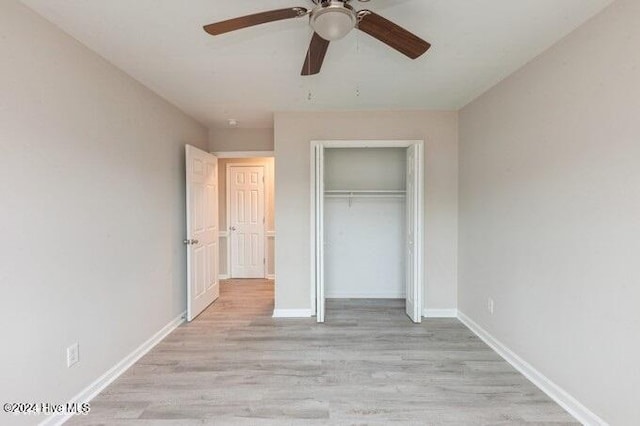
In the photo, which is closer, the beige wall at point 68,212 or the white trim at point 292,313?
the beige wall at point 68,212

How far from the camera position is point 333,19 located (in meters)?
1.37

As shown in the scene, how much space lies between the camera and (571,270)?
6.61ft

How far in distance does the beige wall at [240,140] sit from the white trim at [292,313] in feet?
7.17

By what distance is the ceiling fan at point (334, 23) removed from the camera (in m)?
1.36

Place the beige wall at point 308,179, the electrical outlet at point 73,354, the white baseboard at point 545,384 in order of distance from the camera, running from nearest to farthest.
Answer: the white baseboard at point 545,384 < the electrical outlet at point 73,354 < the beige wall at point 308,179

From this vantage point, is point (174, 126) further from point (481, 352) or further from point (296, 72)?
point (481, 352)

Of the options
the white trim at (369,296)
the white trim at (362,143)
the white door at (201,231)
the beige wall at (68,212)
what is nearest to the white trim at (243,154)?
the white door at (201,231)

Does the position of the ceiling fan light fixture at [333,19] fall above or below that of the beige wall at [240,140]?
below

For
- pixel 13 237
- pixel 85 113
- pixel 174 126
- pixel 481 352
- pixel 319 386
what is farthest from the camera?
pixel 174 126

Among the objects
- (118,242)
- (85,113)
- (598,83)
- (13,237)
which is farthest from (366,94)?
(13,237)

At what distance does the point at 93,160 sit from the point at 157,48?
91 cm

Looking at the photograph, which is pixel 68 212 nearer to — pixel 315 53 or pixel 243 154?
pixel 315 53

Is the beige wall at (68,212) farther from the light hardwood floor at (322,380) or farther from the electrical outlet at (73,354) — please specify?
the light hardwood floor at (322,380)

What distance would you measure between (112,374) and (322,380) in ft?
5.22
